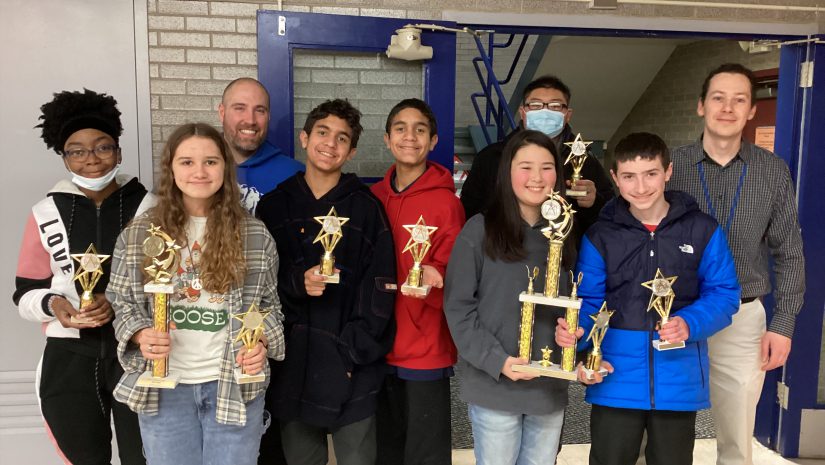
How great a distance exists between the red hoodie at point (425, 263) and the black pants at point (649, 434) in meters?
0.64

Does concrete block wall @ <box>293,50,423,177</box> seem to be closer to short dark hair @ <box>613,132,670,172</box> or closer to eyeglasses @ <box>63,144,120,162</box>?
eyeglasses @ <box>63,144,120,162</box>

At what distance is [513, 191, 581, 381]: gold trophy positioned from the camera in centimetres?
205

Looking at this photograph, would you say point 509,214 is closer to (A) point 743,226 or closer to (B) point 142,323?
(A) point 743,226

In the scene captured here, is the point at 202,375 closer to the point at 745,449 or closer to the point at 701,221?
the point at 701,221

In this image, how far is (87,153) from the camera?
2.36 metres

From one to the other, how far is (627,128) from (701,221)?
789 centimetres

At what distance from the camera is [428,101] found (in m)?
3.38

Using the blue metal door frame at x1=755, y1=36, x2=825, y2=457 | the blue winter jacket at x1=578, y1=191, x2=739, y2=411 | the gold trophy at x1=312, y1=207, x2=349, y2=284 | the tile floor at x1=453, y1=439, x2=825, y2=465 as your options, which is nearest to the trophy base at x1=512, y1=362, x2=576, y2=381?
the blue winter jacket at x1=578, y1=191, x2=739, y2=411

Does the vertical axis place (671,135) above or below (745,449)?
above

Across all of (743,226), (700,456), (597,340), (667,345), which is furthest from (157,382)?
(700,456)

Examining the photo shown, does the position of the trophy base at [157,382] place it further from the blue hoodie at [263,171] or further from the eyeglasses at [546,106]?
the eyeglasses at [546,106]

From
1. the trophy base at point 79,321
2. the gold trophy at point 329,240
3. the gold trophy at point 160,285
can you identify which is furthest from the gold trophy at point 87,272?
the gold trophy at point 329,240

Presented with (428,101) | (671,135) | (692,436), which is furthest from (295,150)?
(671,135)

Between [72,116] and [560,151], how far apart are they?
1986 millimetres
